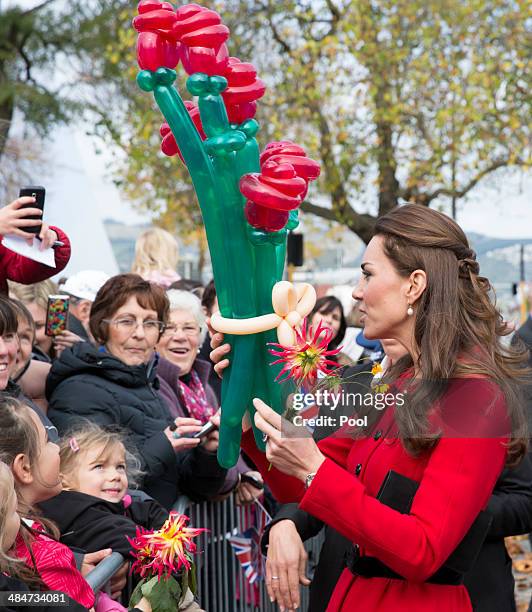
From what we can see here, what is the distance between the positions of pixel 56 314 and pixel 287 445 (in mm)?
2689

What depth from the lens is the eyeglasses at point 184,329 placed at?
4.91 metres

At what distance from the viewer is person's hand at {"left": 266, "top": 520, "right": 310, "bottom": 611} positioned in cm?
260

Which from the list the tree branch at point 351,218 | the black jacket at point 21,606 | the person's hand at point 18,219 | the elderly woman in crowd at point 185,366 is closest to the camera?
the black jacket at point 21,606

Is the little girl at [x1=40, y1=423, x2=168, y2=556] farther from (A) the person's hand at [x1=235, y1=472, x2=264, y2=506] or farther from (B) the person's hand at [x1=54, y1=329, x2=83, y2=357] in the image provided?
(B) the person's hand at [x1=54, y1=329, x2=83, y2=357]

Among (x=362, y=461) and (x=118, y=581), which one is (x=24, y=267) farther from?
(x=362, y=461)

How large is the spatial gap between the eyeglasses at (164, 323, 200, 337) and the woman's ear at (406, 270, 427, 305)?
2.63 metres

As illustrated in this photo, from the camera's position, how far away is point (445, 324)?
2.35 m

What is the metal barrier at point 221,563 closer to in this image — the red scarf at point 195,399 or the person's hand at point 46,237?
the red scarf at point 195,399

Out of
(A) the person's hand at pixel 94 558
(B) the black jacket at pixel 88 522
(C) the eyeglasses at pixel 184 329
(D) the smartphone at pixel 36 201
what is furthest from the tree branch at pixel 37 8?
(A) the person's hand at pixel 94 558

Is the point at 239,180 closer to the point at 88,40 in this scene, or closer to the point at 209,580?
the point at 209,580

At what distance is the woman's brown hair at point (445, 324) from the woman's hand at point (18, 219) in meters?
1.59

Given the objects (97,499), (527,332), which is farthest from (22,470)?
(527,332)

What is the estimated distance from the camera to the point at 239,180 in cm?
234

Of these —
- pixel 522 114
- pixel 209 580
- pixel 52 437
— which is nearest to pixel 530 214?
pixel 209 580
